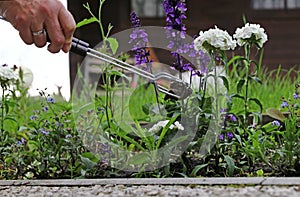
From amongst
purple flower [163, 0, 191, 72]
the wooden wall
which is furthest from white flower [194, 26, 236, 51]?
the wooden wall

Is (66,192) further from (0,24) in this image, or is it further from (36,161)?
(0,24)

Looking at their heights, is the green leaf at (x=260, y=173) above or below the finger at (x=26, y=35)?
below

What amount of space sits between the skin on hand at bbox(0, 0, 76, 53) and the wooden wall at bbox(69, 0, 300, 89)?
A: 4.71 m

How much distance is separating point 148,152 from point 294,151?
17.8 inches

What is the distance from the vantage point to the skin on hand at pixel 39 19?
131 centimetres

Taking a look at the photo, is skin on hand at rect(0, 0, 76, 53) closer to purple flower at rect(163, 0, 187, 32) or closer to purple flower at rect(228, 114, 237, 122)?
purple flower at rect(163, 0, 187, 32)

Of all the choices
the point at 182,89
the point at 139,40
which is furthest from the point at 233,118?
the point at 139,40

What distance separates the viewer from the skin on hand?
131 cm

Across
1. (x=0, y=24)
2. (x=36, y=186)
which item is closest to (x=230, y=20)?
(x=0, y=24)

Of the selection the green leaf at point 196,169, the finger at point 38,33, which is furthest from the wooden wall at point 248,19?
the finger at point 38,33

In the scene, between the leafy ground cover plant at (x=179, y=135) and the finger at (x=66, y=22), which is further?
the leafy ground cover plant at (x=179, y=135)

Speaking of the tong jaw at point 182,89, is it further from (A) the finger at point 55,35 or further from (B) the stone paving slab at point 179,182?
(A) the finger at point 55,35

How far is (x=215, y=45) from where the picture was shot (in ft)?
5.74

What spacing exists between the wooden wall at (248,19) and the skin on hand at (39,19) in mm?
4711
